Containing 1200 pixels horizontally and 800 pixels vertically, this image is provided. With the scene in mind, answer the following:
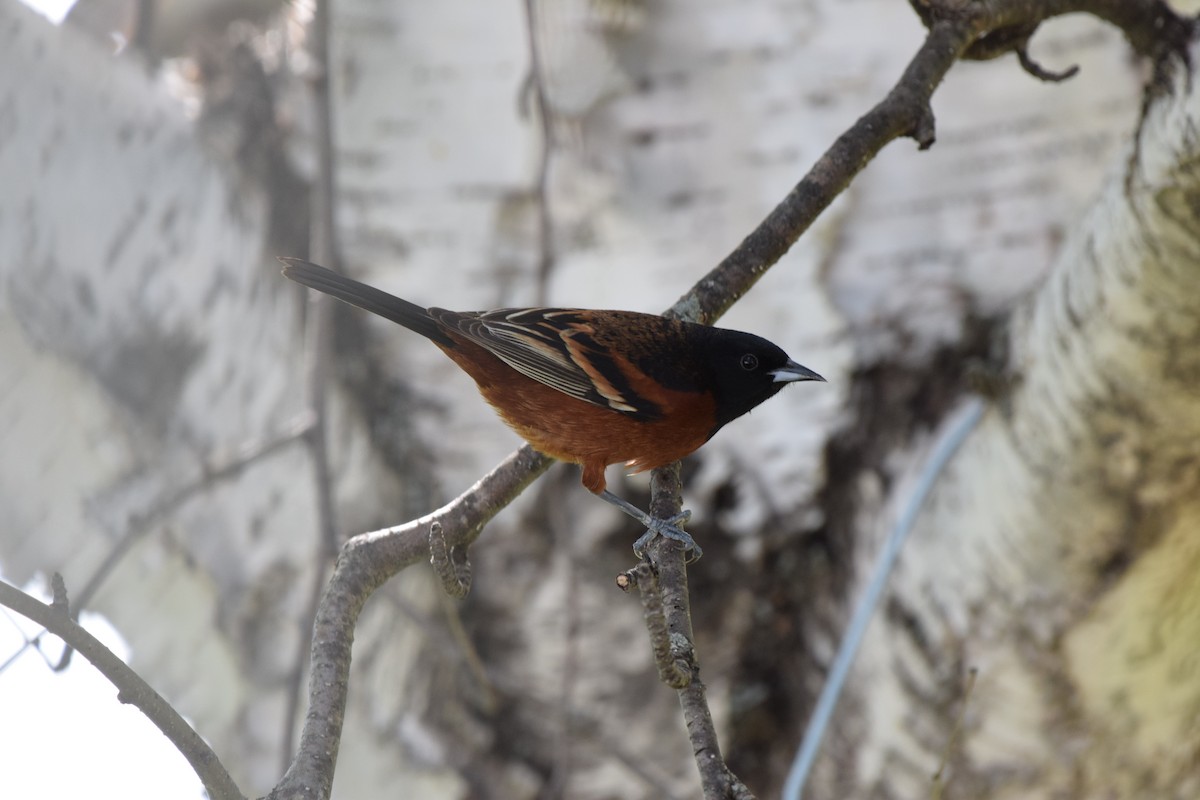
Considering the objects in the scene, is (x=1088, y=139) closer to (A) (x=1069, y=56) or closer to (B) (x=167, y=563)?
(A) (x=1069, y=56)

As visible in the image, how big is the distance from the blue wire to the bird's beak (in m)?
0.57

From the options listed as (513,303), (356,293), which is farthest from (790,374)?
(513,303)

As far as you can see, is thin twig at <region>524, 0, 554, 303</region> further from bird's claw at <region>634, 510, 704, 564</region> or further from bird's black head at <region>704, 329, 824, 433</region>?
bird's claw at <region>634, 510, 704, 564</region>

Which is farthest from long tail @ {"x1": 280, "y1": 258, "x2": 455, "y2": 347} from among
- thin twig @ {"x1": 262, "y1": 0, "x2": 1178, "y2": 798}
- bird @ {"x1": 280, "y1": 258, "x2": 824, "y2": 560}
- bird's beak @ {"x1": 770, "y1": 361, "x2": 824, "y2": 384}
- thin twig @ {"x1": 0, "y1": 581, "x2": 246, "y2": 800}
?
thin twig @ {"x1": 0, "y1": 581, "x2": 246, "y2": 800}

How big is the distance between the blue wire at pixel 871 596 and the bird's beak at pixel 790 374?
57cm

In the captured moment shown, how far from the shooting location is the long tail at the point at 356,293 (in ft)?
7.21

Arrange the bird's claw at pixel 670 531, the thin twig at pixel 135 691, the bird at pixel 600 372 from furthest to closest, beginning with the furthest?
the bird at pixel 600 372, the bird's claw at pixel 670 531, the thin twig at pixel 135 691

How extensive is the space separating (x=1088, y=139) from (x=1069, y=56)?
0.74 feet

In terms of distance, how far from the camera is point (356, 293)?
2215mm

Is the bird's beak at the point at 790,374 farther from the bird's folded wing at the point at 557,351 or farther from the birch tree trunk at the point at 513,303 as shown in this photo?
the birch tree trunk at the point at 513,303

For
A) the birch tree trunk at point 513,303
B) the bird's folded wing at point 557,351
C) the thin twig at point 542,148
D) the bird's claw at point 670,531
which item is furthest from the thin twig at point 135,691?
the thin twig at point 542,148

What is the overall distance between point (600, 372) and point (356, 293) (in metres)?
0.52

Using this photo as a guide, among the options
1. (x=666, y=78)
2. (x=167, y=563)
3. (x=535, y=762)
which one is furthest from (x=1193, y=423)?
(x=167, y=563)

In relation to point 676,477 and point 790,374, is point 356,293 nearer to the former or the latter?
point 676,477
